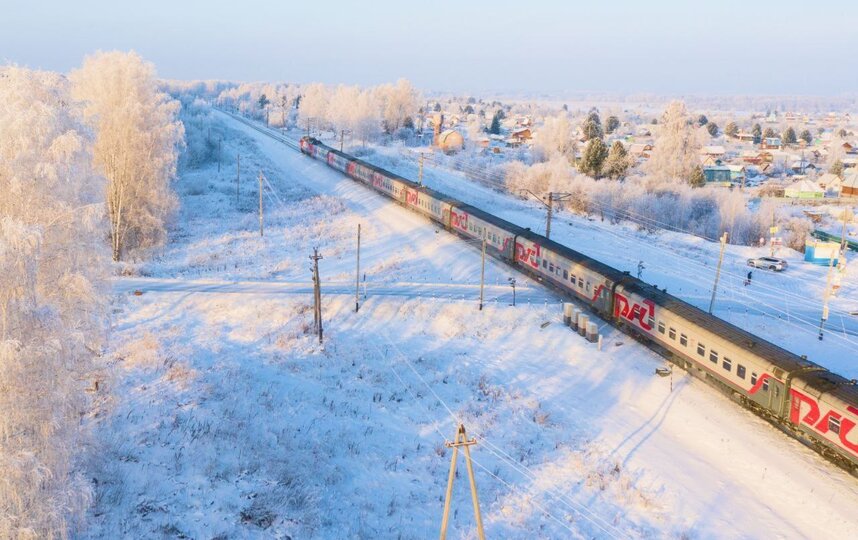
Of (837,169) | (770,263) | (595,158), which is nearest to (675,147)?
(595,158)

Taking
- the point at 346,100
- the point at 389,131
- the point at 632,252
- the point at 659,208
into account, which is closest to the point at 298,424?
the point at 632,252

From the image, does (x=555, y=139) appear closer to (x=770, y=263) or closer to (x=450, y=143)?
(x=450, y=143)

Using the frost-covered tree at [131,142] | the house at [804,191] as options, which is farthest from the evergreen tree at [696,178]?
the frost-covered tree at [131,142]

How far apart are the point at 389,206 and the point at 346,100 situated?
3416 inches

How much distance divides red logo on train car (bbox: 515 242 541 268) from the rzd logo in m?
8.53

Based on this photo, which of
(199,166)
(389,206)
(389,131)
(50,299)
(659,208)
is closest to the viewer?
(50,299)

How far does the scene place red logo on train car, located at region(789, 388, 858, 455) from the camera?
2131 cm

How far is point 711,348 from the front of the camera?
90.0 ft

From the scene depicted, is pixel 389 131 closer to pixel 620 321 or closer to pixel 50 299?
pixel 620 321

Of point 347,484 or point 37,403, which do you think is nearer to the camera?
point 37,403

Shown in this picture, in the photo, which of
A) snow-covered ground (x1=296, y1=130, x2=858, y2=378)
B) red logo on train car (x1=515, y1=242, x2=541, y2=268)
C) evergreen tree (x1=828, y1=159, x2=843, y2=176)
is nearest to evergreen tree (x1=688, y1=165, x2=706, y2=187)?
snow-covered ground (x1=296, y1=130, x2=858, y2=378)

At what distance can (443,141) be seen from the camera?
13625 centimetres

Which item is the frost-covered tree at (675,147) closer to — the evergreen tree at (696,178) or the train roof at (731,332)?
the evergreen tree at (696,178)

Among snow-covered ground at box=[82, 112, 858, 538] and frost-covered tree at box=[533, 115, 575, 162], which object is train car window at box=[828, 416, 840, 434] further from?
frost-covered tree at box=[533, 115, 575, 162]
